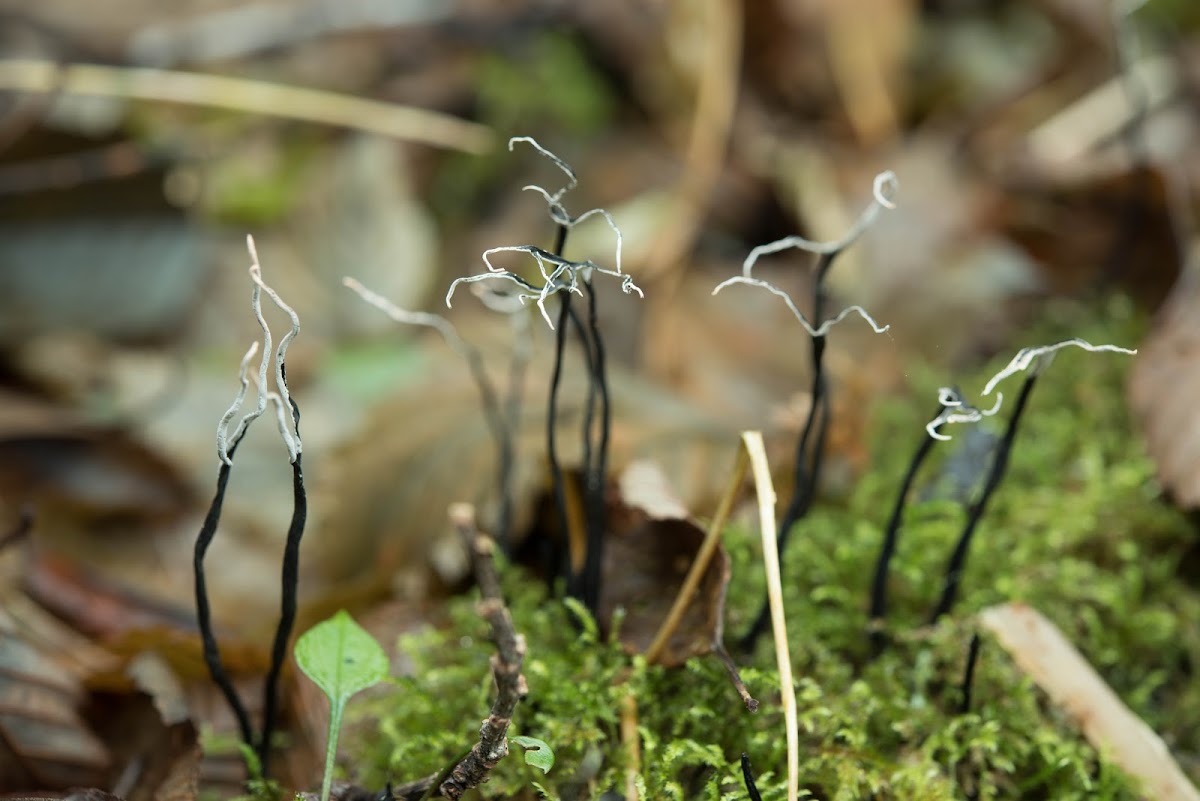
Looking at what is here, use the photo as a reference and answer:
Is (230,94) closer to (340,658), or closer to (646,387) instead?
(646,387)

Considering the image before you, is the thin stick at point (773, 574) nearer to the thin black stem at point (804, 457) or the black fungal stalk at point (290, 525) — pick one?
the thin black stem at point (804, 457)

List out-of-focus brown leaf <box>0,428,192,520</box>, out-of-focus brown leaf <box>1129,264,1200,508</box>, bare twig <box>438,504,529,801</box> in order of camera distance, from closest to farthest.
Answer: bare twig <box>438,504,529,801</box> < out-of-focus brown leaf <box>1129,264,1200,508</box> < out-of-focus brown leaf <box>0,428,192,520</box>

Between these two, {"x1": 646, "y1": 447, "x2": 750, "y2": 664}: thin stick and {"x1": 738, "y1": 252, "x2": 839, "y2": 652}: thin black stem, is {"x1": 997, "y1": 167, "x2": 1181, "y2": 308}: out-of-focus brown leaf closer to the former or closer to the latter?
{"x1": 738, "y1": 252, "x2": 839, "y2": 652}: thin black stem

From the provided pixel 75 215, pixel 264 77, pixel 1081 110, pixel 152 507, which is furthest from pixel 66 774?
pixel 1081 110

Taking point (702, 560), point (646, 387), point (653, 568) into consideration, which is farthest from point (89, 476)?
point (702, 560)

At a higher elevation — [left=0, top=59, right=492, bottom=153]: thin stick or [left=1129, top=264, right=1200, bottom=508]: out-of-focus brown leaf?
[left=0, top=59, right=492, bottom=153]: thin stick

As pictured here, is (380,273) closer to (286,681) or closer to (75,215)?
(75,215)

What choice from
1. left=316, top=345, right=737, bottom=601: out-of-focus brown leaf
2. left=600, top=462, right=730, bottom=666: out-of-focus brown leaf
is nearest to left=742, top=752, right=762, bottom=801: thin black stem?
left=600, top=462, right=730, bottom=666: out-of-focus brown leaf
